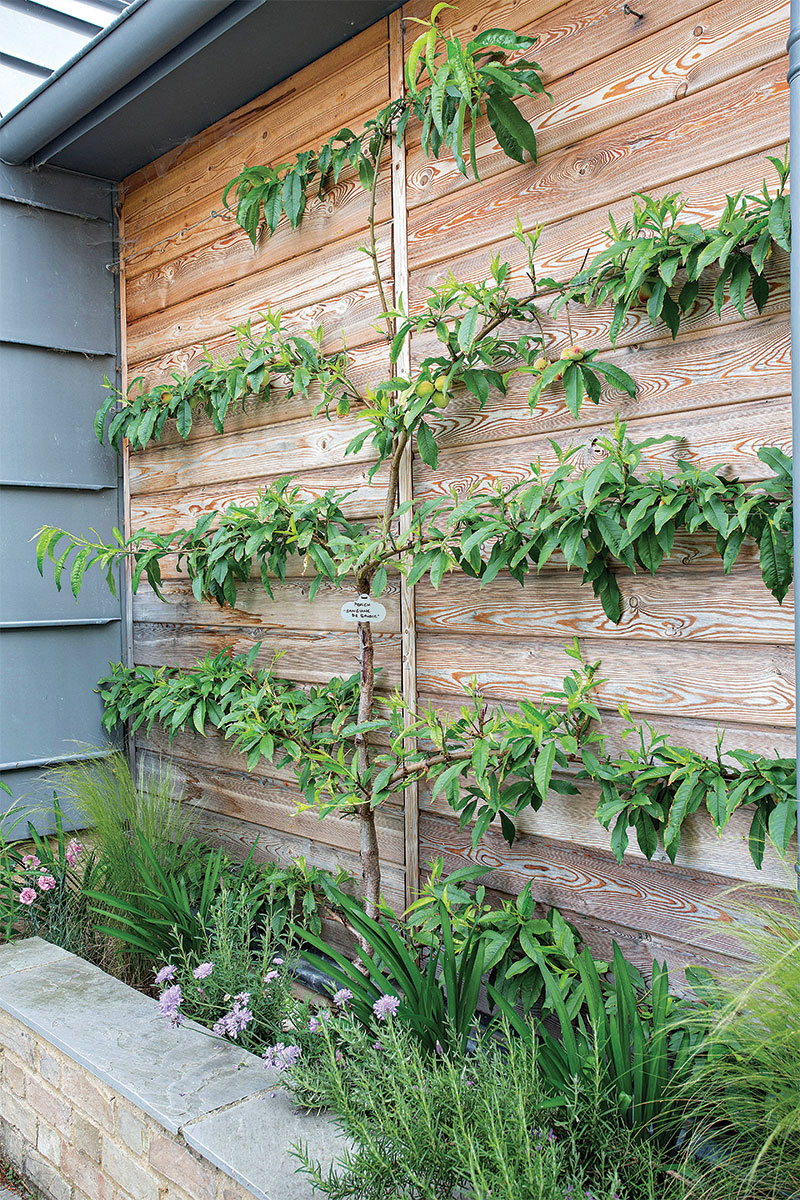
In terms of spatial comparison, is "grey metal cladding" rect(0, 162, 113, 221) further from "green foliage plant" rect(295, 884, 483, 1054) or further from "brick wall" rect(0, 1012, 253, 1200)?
"green foliage plant" rect(295, 884, 483, 1054)

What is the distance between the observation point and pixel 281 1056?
1732mm

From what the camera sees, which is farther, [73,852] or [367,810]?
[73,852]

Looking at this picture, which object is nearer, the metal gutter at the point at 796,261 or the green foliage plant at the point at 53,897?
the metal gutter at the point at 796,261

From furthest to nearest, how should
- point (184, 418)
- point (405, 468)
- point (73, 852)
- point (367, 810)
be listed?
point (184, 418), point (73, 852), point (405, 468), point (367, 810)

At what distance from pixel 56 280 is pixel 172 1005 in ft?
8.91

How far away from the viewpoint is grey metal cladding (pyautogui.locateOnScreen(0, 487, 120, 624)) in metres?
3.27

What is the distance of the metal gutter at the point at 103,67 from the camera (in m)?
2.53

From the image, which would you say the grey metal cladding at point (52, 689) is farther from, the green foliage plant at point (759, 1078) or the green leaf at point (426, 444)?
the green foliage plant at point (759, 1078)

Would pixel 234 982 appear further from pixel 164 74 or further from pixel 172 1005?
pixel 164 74

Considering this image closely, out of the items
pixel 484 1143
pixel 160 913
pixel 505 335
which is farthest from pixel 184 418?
pixel 484 1143

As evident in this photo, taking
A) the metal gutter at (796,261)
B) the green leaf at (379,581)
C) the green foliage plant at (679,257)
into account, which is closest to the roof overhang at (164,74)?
the green foliage plant at (679,257)

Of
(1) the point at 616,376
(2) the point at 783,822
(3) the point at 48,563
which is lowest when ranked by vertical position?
(2) the point at 783,822

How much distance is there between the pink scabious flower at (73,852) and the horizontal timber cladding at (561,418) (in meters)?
0.49

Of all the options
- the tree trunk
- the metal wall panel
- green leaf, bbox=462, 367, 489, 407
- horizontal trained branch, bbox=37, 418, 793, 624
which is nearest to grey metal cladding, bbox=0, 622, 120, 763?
the metal wall panel
